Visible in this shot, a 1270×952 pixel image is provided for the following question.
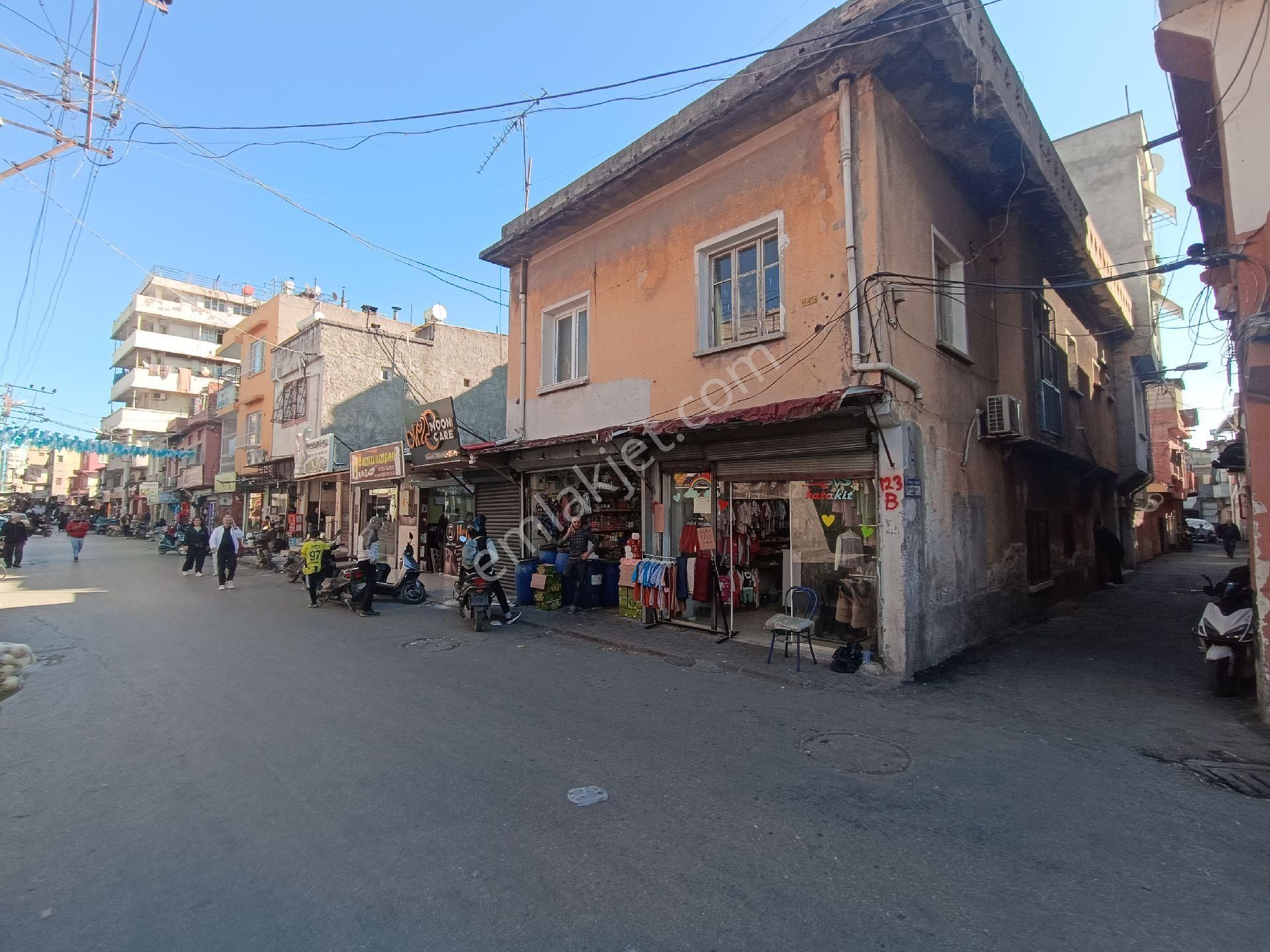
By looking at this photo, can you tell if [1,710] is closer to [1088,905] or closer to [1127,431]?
[1088,905]

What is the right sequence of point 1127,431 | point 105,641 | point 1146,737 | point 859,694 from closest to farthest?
point 1146,737, point 859,694, point 105,641, point 1127,431

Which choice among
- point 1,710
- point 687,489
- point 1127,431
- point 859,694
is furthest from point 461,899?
point 1127,431

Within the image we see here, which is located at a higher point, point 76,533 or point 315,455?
point 315,455

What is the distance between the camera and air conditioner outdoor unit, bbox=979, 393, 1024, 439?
9422 mm

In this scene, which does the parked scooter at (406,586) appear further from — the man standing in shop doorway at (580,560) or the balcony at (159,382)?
the balcony at (159,382)

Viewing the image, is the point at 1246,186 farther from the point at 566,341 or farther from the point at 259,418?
the point at 259,418

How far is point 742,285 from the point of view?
30.0 ft

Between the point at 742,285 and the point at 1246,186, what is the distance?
5393 mm

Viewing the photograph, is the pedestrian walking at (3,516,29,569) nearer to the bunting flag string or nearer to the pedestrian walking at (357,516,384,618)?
the bunting flag string

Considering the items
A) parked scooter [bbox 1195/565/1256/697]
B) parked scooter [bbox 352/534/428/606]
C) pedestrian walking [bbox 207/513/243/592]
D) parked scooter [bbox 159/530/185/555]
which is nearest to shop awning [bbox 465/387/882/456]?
parked scooter [bbox 1195/565/1256/697]

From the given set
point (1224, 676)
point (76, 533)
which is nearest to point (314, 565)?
point (1224, 676)

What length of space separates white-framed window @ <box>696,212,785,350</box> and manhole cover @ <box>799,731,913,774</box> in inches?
205

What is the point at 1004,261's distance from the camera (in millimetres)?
10641

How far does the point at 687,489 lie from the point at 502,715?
5.19 meters
